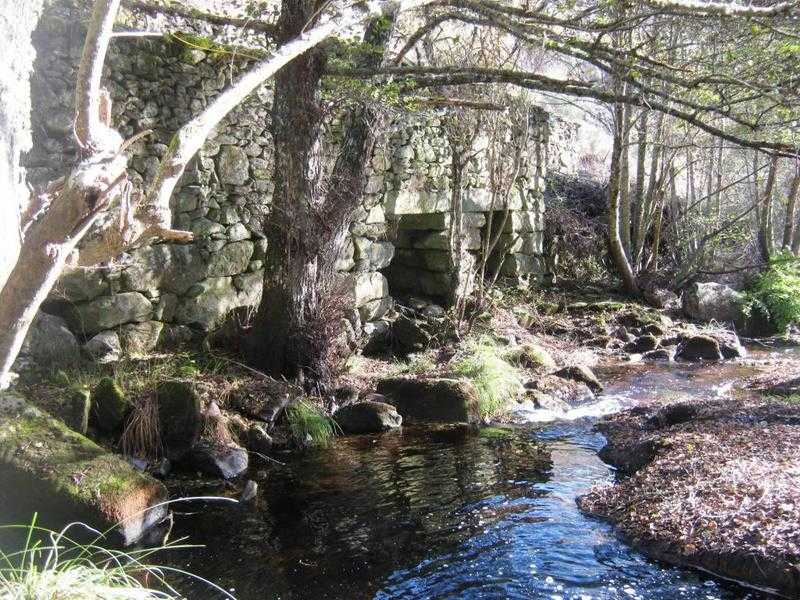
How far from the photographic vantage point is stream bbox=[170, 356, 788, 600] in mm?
3799

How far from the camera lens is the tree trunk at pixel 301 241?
668cm

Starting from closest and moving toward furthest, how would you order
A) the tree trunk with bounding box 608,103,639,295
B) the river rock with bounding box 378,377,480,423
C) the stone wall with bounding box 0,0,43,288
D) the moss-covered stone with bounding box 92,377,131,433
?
the stone wall with bounding box 0,0,43,288, the moss-covered stone with bounding box 92,377,131,433, the river rock with bounding box 378,377,480,423, the tree trunk with bounding box 608,103,639,295

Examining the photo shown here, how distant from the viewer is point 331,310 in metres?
7.19

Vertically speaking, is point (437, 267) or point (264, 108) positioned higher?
point (264, 108)

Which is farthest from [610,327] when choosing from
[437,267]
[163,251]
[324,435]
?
[163,251]

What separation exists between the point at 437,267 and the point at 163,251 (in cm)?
416

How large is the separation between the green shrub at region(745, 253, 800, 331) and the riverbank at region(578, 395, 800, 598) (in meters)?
5.83

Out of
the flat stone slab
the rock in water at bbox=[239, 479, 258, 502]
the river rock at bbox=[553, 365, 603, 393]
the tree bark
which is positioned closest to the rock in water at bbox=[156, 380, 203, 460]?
the rock in water at bbox=[239, 479, 258, 502]

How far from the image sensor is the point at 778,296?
11359 mm

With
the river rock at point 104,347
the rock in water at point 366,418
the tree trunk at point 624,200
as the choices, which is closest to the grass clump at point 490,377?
the rock in water at point 366,418

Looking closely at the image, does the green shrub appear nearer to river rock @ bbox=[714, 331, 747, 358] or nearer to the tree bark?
river rock @ bbox=[714, 331, 747, 358]

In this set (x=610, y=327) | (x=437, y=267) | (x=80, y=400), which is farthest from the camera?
(x=610, y=327)

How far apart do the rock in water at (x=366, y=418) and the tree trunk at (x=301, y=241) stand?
440 mm

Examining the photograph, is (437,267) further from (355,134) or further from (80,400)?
(80,400)
